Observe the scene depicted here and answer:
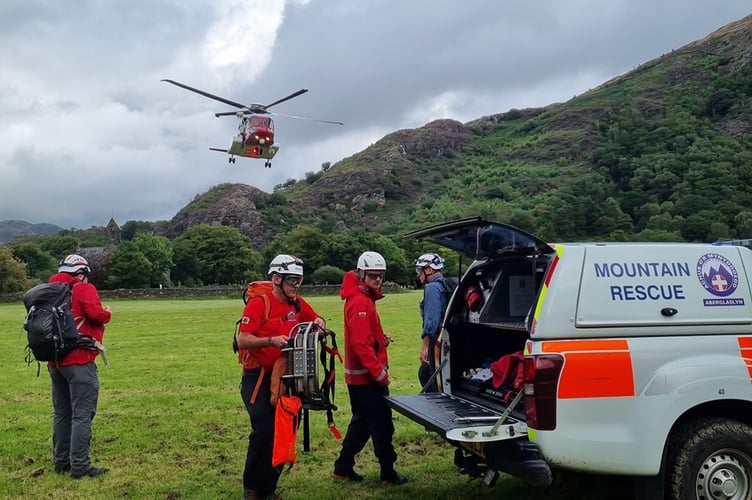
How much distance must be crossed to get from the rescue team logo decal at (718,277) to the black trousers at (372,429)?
118 inches

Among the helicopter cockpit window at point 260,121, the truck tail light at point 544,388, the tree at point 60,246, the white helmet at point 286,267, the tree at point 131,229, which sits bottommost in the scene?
the truck tail light at point 544,388

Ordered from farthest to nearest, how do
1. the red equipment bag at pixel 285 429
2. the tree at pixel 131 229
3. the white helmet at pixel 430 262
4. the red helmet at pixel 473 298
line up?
the tree at pixel 131 229 < the white helmet at pixel 430 262 < the red helmet at pixel 473 298 < the red equipment bag at pixel 285 429

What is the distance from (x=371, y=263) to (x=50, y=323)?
321cm

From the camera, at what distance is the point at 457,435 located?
4488 millimetres

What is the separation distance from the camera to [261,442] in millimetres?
5703

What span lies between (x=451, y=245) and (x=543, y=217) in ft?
385

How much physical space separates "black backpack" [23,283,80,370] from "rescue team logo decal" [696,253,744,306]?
5728 mm

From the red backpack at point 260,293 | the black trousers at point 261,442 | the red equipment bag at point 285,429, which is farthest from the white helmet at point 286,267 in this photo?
the red equipment bag at point 285,429

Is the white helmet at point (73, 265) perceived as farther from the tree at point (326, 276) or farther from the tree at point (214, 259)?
the tree at point (214, 259)

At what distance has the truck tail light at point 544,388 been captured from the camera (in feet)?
14.0

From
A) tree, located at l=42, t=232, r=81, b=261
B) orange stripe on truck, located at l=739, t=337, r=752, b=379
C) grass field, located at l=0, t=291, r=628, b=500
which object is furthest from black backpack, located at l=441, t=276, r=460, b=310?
tree, located at l=42, t=232, r=81, b=261

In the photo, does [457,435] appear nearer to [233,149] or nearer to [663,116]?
[233,149]

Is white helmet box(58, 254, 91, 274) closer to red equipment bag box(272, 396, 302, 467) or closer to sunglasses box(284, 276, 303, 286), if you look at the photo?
sunglasses box(284, 276, 303, 286)

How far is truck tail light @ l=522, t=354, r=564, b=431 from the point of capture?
426cm
